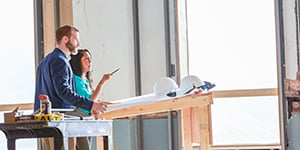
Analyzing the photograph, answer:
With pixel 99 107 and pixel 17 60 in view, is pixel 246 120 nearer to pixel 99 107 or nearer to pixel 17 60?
pixel 99 107

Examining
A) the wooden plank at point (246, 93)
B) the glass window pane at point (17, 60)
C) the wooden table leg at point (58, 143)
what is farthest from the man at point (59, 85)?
the glass window pane at point (17, 60)

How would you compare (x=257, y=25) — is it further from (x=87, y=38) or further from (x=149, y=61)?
(x=87, y=38)

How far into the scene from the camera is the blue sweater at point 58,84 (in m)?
4.14

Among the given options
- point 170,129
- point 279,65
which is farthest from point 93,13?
point 279,65

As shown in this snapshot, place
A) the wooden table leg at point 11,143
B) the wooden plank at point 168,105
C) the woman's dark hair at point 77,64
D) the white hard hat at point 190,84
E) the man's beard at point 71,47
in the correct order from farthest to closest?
the white hard hat at point 190,84 < the wooden plank at point 168,105 < the woman's dark hair at point 77,64 < the man's beard at point 71,47 < the wooden table leg at point 11,143

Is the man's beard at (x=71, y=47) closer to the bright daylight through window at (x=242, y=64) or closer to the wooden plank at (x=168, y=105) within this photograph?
the wooden plank at (x=168, y=105)

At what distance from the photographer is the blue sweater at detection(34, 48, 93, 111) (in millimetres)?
4137

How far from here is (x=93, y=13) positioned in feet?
21.9

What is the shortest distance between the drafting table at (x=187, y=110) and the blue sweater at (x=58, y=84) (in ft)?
4.08

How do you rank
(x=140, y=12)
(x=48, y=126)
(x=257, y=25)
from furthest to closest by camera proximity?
(x=140, y=12)
(x=257, y=25)
(x=48, y=126)

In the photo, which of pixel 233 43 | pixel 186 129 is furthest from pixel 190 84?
pixel 233 43

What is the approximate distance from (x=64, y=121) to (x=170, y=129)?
2906 millimetres

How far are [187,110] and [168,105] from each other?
71 centimetres

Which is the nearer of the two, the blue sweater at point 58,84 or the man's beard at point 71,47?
the blue sweater at point 58,84
